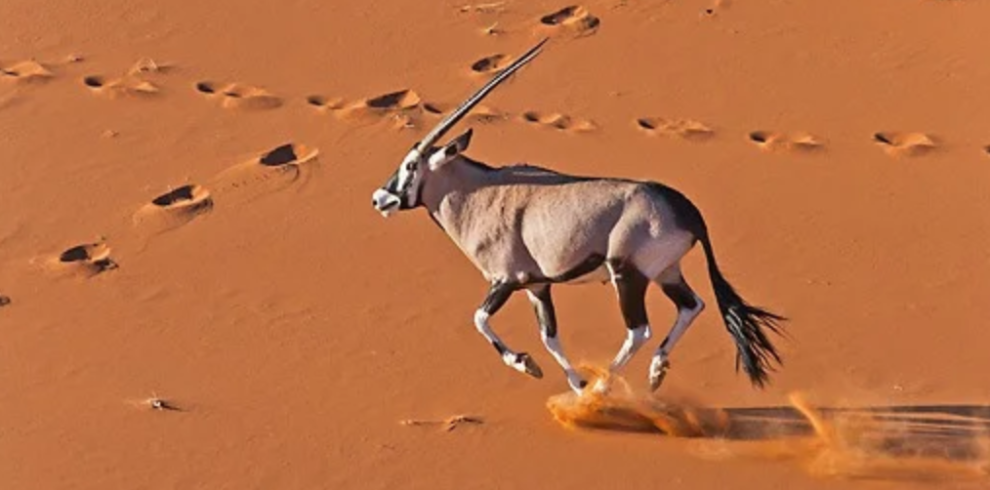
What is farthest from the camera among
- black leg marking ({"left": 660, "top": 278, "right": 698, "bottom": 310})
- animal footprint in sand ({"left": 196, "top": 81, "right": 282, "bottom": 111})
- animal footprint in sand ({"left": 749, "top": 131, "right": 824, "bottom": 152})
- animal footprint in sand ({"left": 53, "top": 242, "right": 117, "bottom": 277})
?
animal footprint in sand ({"left": 196, "top": 81, "right": 282, "bottom": 111})

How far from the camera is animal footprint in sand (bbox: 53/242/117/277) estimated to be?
10383 mm

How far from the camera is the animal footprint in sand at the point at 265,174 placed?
439 inches

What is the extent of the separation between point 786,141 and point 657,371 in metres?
3.26

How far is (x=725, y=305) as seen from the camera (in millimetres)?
8547

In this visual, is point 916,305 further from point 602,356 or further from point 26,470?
point 26,470

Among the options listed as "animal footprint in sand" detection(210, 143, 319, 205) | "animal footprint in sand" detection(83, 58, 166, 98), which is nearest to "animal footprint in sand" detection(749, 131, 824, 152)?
"animal footprint in sand" detection(210, 143, 319, 205)

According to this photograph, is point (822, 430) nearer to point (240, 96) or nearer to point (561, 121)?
point (561, 121)

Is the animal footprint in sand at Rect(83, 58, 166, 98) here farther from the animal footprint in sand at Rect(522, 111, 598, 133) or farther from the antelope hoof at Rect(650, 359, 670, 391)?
the antelope hoof at Rect(650, 359, 670, 391)

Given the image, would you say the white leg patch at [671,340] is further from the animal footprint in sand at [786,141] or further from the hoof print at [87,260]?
the hoof print at [87,260]

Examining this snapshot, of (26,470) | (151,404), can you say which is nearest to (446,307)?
(151,404)

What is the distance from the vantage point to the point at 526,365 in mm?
8609

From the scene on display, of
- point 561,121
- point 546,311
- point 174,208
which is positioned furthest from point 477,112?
point 546,311

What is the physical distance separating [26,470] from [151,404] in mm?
728

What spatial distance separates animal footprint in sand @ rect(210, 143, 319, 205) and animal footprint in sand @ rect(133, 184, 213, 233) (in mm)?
112
